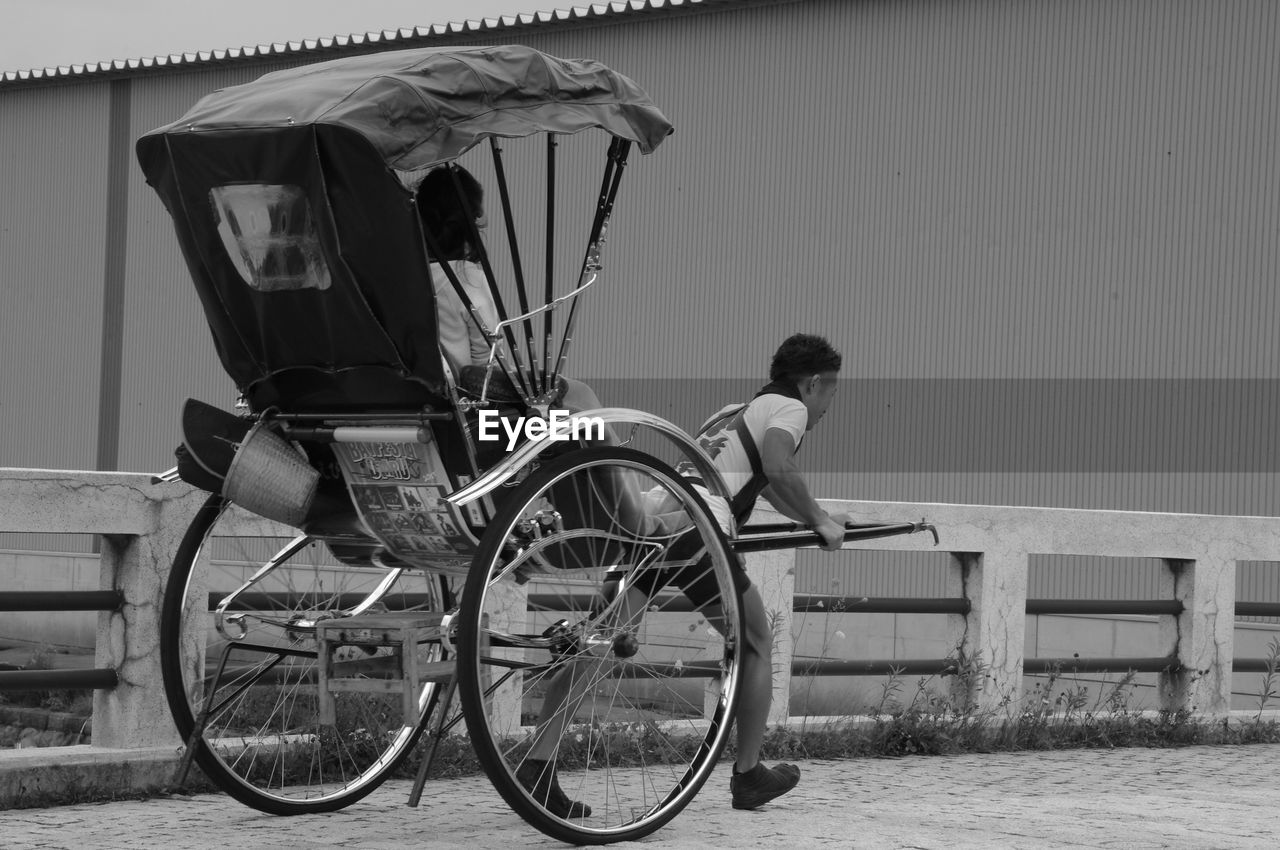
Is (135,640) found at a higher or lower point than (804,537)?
lower

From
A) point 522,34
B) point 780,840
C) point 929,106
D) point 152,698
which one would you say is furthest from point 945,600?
point 522,34

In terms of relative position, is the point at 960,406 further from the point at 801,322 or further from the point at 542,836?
the point at 542,836

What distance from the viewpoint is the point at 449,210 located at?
231 inches

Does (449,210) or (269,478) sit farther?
(449,210)

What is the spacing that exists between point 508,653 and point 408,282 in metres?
3.20

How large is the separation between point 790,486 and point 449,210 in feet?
5.35

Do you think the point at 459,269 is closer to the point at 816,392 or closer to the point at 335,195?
the point at 335,195

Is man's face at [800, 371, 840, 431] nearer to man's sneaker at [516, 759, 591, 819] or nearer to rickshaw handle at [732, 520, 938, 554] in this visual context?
rickshaw handle at [732, 520, 938, 554]

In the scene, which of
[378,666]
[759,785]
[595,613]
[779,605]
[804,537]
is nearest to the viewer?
[378,666]

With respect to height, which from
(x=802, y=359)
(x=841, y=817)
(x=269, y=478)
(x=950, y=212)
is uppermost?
(x=950, y=212)

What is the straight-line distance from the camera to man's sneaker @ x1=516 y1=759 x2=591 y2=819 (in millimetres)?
5926

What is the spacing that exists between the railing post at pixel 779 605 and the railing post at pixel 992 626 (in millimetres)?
1205

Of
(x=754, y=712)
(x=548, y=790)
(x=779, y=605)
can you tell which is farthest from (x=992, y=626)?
(x=548, y=790)

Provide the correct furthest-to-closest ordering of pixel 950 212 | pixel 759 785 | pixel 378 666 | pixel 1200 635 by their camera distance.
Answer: pixel 950 212 < pixel 1200 635 < pixel 759 785 < pixel 378 666
